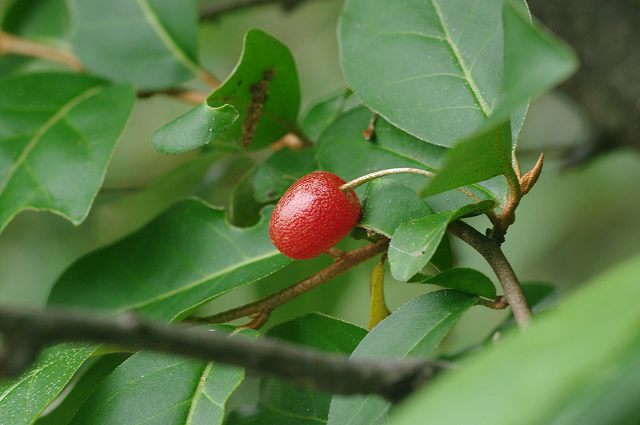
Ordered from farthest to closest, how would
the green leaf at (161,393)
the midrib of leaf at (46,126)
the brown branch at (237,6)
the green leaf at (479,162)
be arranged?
the brown branch at (237,6) → the midrib of leaf at (46,126) → the green leaf at (161,393) → the green leaf at (479,162)

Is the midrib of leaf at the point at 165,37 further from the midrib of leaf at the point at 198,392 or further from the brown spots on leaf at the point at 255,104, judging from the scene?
the midrib of leaf at the point at 198,392

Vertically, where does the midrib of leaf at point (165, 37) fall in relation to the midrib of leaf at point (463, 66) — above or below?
below

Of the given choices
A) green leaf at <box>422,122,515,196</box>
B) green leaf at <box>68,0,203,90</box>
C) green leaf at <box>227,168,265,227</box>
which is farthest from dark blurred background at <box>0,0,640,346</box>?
green leaf at <box>422,122,515,196</box>

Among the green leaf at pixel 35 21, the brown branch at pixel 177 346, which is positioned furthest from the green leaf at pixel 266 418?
the green leaf at pixel 35 21

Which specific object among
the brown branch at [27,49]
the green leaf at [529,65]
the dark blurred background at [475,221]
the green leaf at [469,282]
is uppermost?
the green leaf at [529,65]

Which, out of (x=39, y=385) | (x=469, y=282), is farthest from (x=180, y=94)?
(x=469, y=282)

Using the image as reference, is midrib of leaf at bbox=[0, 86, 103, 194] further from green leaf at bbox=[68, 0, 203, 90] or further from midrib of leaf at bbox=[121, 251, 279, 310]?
midrib of leaf at bbox=[121, 251, 279, 310]

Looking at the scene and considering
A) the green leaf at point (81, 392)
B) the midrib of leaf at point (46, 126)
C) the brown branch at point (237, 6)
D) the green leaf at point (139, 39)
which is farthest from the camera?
the brown branch at point (237, 6)
